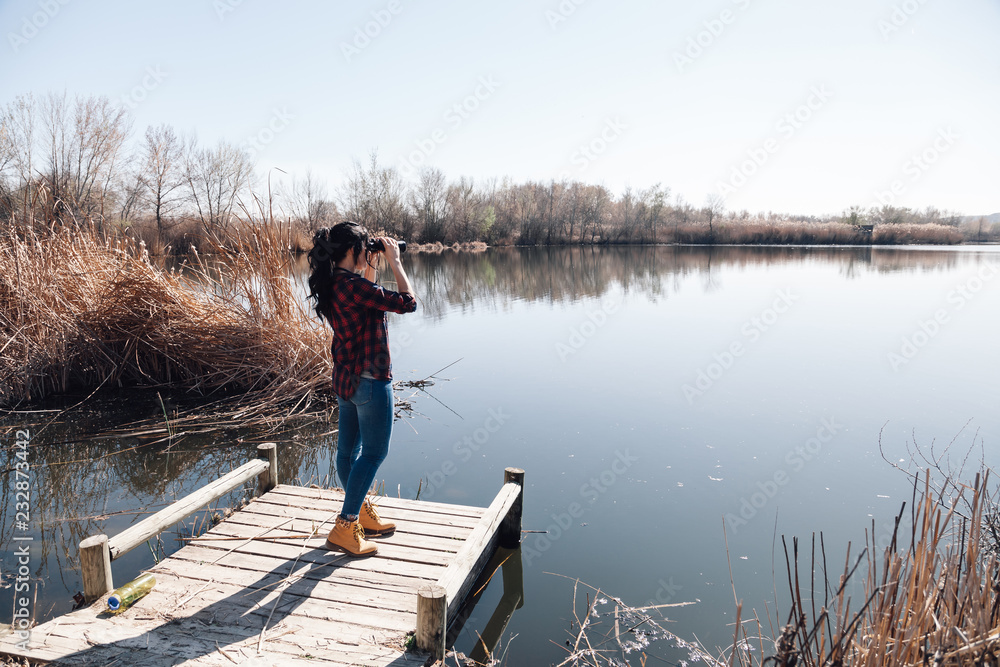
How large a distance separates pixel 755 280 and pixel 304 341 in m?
18.0

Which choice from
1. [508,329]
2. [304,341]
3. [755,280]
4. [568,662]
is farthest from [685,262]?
[568,662]

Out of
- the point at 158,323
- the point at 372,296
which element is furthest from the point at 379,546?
the point at 158,323

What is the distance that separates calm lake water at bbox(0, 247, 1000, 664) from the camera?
381cm

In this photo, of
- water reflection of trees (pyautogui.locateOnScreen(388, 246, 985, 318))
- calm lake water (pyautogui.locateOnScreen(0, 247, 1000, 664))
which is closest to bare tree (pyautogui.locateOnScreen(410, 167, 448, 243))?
water reflection of trees (pyautogui.locateOnScreen(388, 246, 985, 318))

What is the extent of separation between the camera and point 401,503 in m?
3.86

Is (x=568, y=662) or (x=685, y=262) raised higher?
(x=685, y=262)

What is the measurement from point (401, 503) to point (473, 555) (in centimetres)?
102

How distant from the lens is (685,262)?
96.1 feet

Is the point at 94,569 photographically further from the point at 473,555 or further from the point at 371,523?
the point at 473,555

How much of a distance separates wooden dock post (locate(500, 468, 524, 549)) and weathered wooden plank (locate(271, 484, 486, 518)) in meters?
0.27

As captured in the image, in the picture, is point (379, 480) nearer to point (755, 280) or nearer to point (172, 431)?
point (172, 431)

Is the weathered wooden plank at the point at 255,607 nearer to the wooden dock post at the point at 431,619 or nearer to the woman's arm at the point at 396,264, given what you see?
the wooden dock post at the point at 431,619

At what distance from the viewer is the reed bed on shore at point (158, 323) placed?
21.3ft

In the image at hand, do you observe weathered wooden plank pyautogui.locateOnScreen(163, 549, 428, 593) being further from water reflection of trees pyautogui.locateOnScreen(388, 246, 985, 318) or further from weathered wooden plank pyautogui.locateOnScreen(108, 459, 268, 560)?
water reflection of trees pyautogui.locateOnScreen(388, 246, 985, 318)
